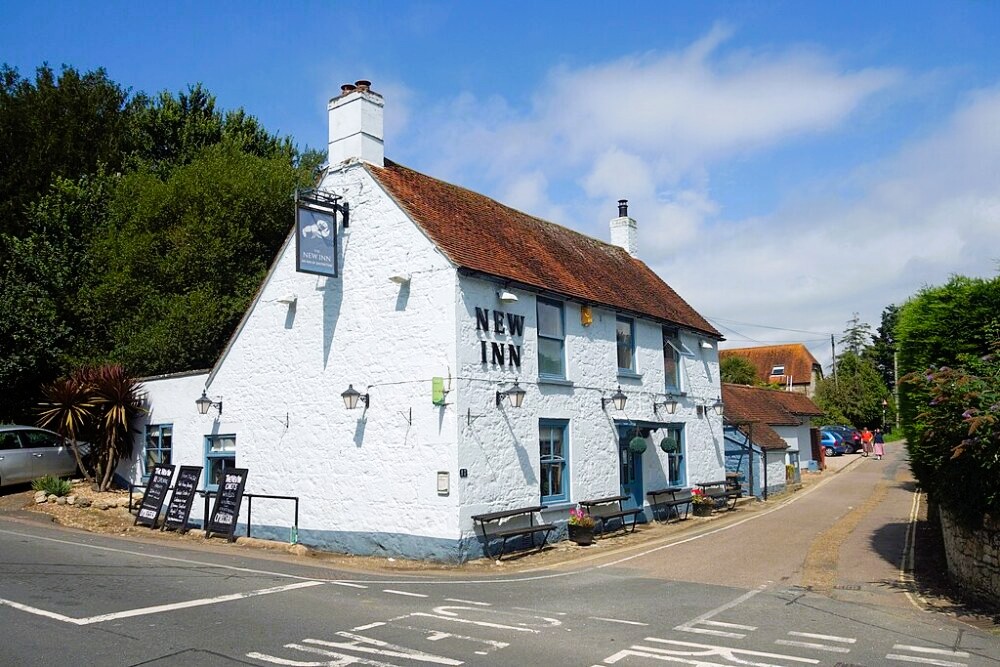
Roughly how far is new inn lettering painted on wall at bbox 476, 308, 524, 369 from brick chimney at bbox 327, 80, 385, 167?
4356 millimetres

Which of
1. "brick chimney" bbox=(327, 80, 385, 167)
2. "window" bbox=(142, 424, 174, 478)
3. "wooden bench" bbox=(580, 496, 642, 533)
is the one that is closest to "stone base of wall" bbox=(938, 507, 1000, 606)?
"wooden bench" bbox=(580, 496, 642, 533)

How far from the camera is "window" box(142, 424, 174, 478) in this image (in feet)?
68.0

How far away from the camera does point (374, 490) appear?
51.7ft

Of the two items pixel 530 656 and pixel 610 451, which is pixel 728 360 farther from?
pixel 530 656

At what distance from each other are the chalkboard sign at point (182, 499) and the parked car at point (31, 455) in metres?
6.14

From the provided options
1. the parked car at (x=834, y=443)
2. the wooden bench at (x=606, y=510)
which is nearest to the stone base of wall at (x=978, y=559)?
the wooden bench at (x=606, y=510)

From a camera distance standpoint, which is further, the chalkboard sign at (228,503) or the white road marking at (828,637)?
the chalkboard sign at (228,503)

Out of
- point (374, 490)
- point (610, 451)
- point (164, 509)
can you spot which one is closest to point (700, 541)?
point (610, 451)

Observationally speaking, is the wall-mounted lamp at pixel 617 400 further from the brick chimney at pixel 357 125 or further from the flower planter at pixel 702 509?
the brick chimney at pixel 357 125

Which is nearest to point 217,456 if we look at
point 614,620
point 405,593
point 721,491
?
point 405,593

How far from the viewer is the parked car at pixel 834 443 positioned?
46.5m

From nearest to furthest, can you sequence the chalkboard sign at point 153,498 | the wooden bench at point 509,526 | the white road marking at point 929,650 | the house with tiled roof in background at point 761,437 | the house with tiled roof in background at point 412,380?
1. the white road marking at point 929,650
2. the wooden bench at point 509,526
3. the house with tiled roof in background at point 412,380
4. the chalkboard sign at point 153,498
5. the house with tiled roof in background at point 761,437

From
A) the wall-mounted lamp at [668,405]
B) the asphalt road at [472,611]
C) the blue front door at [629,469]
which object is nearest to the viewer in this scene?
the asphalt road at [472,611]

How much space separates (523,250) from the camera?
19.0 metres
